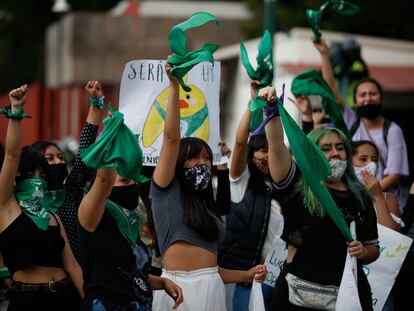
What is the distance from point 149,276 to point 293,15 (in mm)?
22454

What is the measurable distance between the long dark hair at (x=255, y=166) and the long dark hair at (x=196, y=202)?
4.04ft

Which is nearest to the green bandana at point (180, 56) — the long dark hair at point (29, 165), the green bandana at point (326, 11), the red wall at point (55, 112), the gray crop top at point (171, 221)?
the gray crop top at point (171, 221)

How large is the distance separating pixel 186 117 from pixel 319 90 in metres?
1.39

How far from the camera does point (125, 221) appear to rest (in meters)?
5.80

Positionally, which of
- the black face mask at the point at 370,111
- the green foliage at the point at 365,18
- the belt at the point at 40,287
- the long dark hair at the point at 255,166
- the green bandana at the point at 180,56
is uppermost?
the green foliage at the point at 365,18

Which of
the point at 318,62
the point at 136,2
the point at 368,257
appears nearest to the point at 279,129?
the point at 368,257

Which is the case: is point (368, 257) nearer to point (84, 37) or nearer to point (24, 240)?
point (24, 240)

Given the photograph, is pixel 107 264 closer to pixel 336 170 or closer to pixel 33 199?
pixel 33 199

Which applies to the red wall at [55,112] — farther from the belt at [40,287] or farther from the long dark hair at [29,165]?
the belt at [40,287]

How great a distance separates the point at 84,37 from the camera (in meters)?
35.1

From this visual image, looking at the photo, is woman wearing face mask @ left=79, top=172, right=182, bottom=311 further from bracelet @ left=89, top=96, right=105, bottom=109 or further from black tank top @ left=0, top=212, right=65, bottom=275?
bracelet @ left=89, top=96, right=105, bottom=109

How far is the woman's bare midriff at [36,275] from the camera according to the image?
6.14 meters

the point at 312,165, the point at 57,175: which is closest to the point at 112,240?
the point at 312,165

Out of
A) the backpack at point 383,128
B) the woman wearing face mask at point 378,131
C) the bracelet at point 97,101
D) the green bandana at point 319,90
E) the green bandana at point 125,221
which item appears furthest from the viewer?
the backpack at point 383,128
